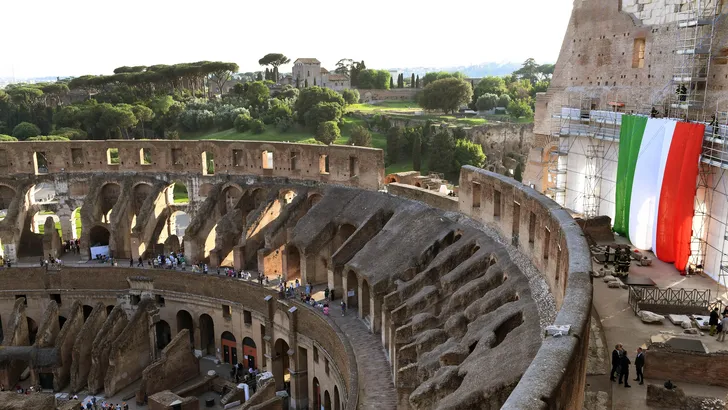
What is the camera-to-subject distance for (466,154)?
52094 mm

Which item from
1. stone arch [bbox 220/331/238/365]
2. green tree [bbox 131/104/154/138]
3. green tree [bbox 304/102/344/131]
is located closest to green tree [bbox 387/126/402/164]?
green tree [bbox 304/102/344/131]

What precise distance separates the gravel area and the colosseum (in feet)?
0.17

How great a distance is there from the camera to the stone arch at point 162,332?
1072 inches

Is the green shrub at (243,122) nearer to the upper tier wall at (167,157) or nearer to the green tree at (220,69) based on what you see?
the green tree at (220,69)

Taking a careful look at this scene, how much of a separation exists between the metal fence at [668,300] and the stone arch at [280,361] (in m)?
13.0

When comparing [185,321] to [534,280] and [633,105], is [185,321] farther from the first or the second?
[633,105]

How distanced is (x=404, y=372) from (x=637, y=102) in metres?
16.2

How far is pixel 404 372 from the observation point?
575 inches

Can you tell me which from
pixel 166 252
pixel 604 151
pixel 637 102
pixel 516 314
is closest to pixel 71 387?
pixel 166 252

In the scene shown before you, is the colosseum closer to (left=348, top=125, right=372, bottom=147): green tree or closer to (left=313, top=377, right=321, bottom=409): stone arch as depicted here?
(left=313, top=377, right=321, bottom=409): stone arch

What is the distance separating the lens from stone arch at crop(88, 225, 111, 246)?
1192 inches

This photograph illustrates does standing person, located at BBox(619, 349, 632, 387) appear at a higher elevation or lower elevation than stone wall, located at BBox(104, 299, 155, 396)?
higher

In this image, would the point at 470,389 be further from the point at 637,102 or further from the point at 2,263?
the point at 2,263

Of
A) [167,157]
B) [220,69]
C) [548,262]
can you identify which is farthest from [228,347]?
[220,69]
